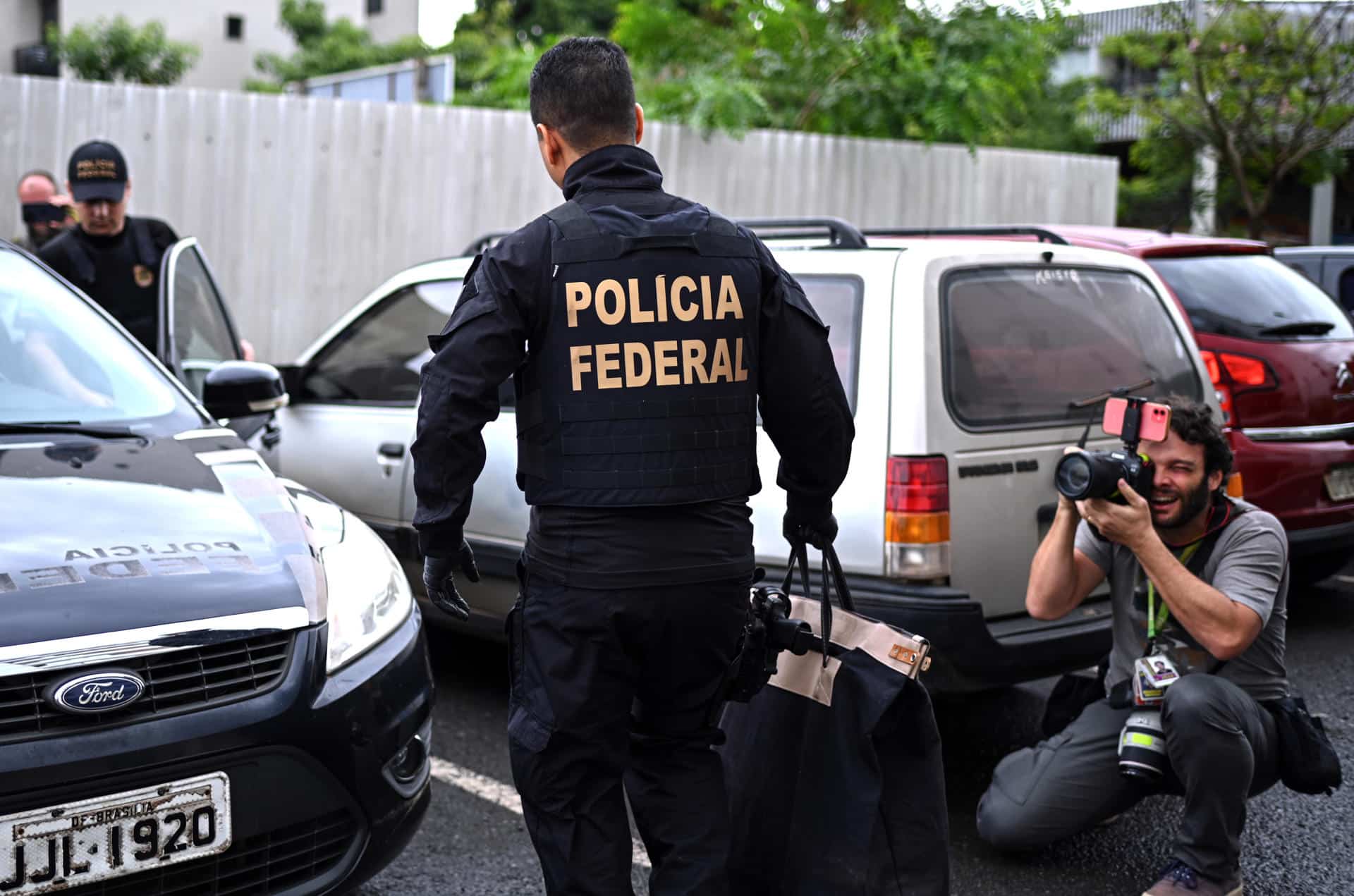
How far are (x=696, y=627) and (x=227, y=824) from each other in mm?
906

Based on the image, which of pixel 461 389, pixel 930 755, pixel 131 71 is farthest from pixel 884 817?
pixel 131 71

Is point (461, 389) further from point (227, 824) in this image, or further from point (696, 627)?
point (227, 824)

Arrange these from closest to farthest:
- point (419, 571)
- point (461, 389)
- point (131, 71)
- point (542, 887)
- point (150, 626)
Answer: point (461, 389) < point (150, 626) < point (542, 887) < point (419, 571) < point (131, 71)

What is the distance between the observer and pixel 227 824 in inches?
98.0

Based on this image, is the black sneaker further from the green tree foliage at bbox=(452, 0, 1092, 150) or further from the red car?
the green tree foliage at bbox=(452, 0, 1092, 150)

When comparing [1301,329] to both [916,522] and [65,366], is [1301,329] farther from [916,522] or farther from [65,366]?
[65,366]

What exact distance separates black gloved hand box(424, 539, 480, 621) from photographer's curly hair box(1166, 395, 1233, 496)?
1755 millimetres

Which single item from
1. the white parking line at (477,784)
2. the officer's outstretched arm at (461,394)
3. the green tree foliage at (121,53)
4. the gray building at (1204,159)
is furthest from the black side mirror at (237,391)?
the green tree foliage at (121,53)

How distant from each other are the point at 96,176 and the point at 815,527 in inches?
145

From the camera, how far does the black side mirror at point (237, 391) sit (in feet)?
12.3

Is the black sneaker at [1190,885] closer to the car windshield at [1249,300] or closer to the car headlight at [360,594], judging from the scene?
the car headlight at [360,594]

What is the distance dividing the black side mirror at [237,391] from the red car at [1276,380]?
2.60 m

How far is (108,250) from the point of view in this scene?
5.32 meters

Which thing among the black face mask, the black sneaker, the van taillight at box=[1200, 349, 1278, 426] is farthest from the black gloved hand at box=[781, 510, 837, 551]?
the black face mask
